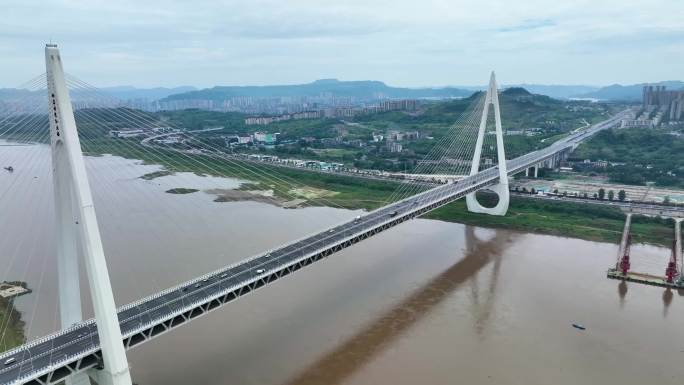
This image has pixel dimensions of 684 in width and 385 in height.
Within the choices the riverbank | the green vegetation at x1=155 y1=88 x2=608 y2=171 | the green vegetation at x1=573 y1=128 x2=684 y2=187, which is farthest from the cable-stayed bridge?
the green vegetation at x1=573 y1=128 x2=684 y2=187

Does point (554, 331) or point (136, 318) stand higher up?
point (136, 318)

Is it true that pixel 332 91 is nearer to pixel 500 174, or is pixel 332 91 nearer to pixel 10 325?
pixel 500 174

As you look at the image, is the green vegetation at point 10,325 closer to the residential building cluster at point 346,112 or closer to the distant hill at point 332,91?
the residential building cluster at point 346,112

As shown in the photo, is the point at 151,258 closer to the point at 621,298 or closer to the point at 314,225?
the point at 314,225

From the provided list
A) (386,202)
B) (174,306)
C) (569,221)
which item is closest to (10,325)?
(174,306)

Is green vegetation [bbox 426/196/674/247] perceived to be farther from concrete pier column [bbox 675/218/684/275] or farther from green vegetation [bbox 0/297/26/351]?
green vegetation [bbox 0/297/26/351]

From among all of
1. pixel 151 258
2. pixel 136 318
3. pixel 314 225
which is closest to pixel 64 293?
pixel 136 318
